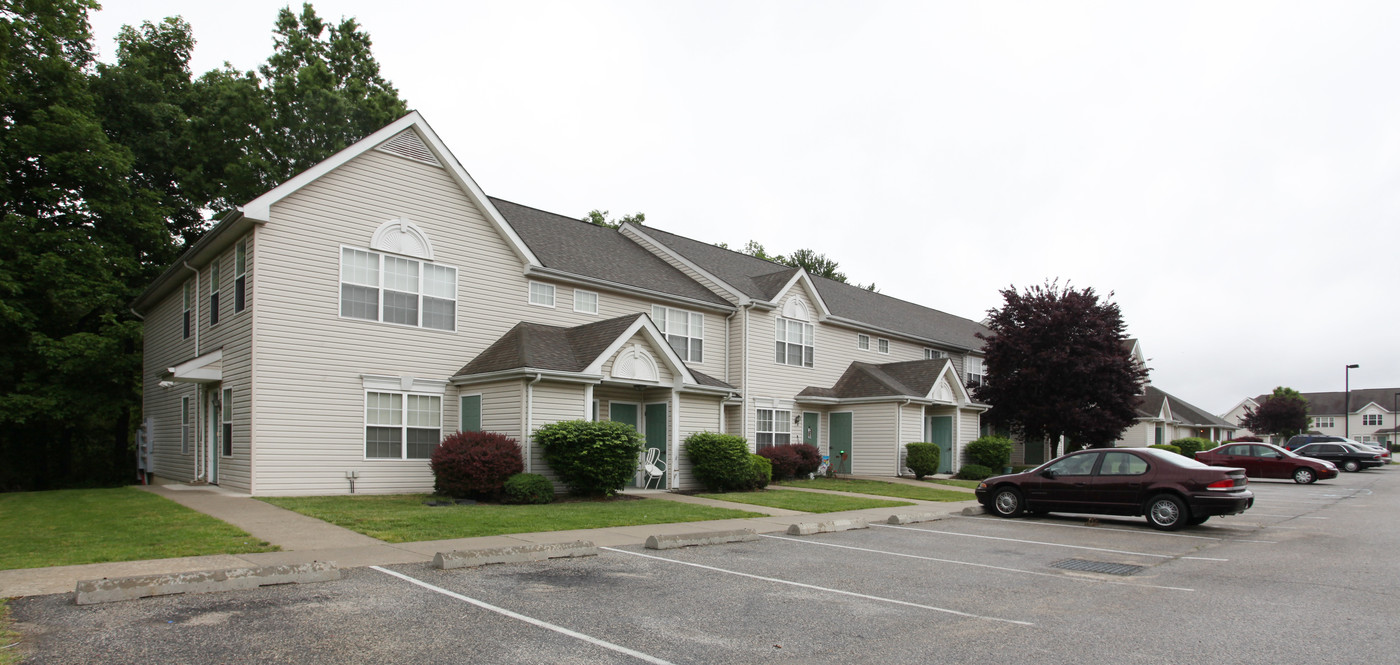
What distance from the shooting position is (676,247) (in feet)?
94.9

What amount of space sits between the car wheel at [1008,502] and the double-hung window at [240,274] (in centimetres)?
1669

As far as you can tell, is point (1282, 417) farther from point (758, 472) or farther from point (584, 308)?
point (584, 308)

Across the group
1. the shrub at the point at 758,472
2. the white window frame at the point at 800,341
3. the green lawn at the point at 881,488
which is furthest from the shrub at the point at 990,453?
the shrub at the point at 758,472

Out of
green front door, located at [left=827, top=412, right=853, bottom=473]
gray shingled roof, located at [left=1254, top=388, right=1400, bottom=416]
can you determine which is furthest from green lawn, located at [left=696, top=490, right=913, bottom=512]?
gray shingled roof, located at [left=1254, top=388, right=1400, bottom=416]

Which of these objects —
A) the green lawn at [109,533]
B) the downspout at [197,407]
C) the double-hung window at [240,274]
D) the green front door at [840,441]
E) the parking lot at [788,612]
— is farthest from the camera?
the green front door at [840,441]

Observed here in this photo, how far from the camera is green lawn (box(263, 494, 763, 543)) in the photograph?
1247 cm

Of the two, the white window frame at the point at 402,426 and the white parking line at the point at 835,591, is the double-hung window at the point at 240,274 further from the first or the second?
the white parking line at the point at 835,591

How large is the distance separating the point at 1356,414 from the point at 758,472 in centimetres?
11633

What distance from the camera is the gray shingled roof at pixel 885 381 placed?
2898cm

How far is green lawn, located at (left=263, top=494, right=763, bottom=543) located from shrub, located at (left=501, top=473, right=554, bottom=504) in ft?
1.78

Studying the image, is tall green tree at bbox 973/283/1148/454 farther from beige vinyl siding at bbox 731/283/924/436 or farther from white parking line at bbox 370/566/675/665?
white parking line at bbox 370/566/675/665

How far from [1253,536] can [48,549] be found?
60.2 ft

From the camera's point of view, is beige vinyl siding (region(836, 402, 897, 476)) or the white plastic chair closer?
the white plastic chair

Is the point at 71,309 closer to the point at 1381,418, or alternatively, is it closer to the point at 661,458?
the point at 661,458
